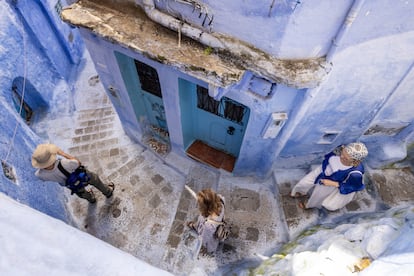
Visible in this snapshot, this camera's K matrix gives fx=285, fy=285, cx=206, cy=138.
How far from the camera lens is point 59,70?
28.4 feet

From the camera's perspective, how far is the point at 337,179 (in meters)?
4.63

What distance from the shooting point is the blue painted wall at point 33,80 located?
4.89 meters

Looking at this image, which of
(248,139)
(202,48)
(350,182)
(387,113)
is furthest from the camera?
(248,139)

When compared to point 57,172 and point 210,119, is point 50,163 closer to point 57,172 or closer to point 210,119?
point 57,172

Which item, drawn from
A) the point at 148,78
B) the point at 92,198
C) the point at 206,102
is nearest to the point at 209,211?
the point at 206,102

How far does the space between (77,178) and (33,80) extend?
13.2 ft

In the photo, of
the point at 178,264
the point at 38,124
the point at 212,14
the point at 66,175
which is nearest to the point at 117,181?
the point at 66,175

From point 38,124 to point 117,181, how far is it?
3125 mm

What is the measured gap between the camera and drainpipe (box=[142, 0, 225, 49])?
369cm

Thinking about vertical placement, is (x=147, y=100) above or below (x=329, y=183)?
below

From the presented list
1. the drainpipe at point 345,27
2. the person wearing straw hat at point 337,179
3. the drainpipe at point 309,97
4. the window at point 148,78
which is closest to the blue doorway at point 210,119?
the window at point 148,78

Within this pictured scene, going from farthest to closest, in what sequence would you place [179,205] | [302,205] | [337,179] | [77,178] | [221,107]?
1. [179,205]
2. [302,205]
3. [221,107]
4. [77,178]
5. [337,179]

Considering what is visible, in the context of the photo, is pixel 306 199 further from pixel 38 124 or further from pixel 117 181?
pixel 38 124

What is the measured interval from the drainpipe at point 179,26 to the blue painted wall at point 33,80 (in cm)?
316
